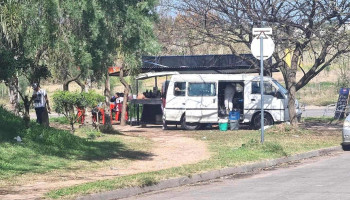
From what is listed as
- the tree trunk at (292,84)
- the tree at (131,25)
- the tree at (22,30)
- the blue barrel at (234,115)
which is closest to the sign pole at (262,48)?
the tree at (131,25)

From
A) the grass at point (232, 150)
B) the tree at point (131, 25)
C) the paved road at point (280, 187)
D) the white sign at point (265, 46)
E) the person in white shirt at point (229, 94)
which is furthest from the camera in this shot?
the person in white shirt at point (229, 94)

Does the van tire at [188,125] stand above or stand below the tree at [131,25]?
below

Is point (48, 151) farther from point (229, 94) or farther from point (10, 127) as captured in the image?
point (229, 94)

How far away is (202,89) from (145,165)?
12706mm

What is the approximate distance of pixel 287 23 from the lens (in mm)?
23859

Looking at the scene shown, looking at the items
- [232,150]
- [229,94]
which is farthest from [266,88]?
[232,150]

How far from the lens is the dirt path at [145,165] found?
39.7ft

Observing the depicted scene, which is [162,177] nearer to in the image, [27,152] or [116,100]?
[27,152]

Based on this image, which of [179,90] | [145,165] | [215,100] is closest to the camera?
[145,165]

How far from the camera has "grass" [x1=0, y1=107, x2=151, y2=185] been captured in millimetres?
15041

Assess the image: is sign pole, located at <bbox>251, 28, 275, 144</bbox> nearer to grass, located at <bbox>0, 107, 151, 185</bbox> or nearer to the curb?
the curb

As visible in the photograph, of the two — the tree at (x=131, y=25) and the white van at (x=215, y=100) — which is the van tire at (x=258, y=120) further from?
the tree at (x=131, y=25)

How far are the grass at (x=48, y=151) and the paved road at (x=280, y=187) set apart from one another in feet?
11.1

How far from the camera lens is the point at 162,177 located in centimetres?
1345
